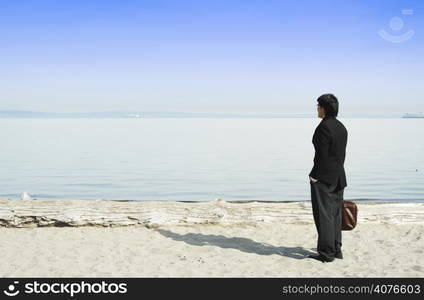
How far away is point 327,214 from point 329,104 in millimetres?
1689

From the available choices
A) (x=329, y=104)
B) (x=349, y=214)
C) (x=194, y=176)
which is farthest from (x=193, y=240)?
(x=194, y=176)

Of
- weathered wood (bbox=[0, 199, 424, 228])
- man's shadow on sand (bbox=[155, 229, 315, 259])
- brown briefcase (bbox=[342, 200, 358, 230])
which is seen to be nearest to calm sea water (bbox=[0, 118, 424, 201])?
weathered wood (bbox=[0, 199, 424, 228])

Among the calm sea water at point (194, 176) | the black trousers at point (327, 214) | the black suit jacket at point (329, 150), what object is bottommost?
the black trousers at point (327, 214)

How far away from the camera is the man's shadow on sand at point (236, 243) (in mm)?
8367

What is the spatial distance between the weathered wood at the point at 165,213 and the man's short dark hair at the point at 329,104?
12.0ft

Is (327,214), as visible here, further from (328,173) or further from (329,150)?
(329,150)

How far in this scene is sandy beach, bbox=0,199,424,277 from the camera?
23.9 feet

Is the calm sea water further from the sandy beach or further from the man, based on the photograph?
the man

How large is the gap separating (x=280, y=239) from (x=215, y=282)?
2.98 m

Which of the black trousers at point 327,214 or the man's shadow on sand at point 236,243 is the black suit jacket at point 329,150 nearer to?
the black trousers at point 327,214

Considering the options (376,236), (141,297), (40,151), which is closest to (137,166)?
(40,151)

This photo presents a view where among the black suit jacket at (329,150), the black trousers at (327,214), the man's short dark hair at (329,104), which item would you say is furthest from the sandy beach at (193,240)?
the man's short dark hair at (329,104)

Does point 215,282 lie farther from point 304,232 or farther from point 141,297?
point 304,232

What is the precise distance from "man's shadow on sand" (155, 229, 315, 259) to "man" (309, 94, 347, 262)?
745mm
